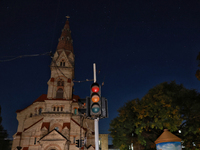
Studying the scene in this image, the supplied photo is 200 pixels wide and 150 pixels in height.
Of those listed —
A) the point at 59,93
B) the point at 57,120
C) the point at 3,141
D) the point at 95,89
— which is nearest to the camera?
the point at 95,89

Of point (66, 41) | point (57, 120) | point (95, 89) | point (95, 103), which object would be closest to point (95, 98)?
point (95, 103)

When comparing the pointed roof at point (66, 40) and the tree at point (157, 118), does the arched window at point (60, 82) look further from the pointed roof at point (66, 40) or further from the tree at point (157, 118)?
the tree at point (157, 118)

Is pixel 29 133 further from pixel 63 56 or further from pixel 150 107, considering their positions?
pixel 150 107

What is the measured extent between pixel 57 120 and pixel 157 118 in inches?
994

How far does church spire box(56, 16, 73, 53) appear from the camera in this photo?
50.2 m

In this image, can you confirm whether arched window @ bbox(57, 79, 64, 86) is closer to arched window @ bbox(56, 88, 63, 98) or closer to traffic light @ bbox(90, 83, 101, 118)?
arched window @ bbox(56, 88, 63, 98)

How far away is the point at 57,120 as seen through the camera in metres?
39.1

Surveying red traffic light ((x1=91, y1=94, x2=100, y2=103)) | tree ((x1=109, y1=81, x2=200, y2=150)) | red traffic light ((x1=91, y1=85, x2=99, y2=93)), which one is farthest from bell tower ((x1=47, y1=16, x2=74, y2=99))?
red traffic light ((x1=91, y1=94, x2=100, y2=103))

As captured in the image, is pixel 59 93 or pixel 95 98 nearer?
pixel 95 98

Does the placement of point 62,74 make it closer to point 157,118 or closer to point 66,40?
point 66,40

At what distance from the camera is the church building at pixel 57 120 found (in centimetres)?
3525

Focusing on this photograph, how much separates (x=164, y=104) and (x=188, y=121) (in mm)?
4335

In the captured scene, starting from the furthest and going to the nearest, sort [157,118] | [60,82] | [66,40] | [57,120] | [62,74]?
1. [66,40]
2. [62,74]
3. [60,82]
4. [57,120]
5. [157,118]

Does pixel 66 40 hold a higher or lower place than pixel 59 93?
higher
